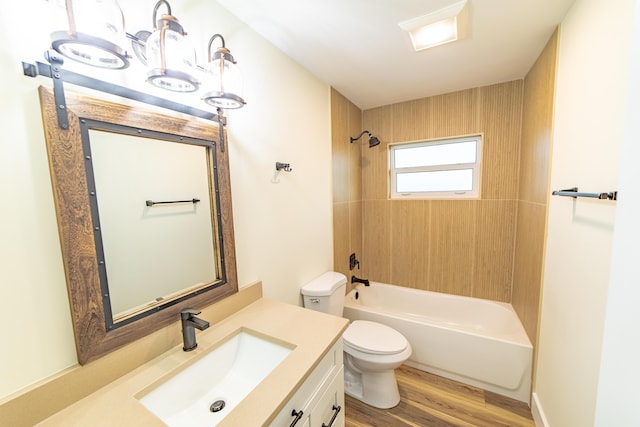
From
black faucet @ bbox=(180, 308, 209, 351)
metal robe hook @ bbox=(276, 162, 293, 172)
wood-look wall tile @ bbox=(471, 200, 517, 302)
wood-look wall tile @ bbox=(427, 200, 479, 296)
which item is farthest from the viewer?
wood-look wall tile @ bbox=(427, 200, 479, 296)

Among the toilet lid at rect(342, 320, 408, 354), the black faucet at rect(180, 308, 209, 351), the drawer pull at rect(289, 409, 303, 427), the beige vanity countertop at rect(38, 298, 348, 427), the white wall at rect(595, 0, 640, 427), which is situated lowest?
the toilet lid at rect(342, 320, 408, 354)

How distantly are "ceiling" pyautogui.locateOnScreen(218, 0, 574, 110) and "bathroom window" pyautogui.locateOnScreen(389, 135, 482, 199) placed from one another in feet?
1.82

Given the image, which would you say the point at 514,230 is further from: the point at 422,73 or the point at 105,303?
the point at 105,303

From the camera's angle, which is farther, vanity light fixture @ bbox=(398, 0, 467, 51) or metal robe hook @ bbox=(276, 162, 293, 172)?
metal robe hook @ bbox=(276, 162, 293, 172)

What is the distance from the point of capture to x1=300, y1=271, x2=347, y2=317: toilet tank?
5.89 feet

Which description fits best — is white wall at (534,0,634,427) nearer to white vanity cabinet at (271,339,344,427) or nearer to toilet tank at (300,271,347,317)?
white vanity cabinet at (271,339,344,427)

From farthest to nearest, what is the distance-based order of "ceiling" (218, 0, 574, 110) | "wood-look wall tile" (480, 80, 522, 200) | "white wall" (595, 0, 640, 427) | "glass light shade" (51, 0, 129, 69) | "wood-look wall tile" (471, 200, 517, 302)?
1. "wood-look wall tile" (471, 200, 517, 302)
2. "wood-look wall tile" (480, 80, 522, 200)
3. "ceiling" (218, 0, 574, 110)
4. "glass light shade" (51, 0, 129, 69)
5. "white wall" (595, 0, 640, 427)

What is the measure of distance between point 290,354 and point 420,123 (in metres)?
2.43

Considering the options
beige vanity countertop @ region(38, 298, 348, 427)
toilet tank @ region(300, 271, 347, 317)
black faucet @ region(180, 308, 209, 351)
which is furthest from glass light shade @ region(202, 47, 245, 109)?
toilet tank @ region(300, 271, 347, 317)

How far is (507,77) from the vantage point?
80.7 inches

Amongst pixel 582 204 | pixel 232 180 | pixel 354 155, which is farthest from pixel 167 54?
pixel 354 155

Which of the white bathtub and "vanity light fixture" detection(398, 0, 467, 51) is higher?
"vanity light fixture" detection(398, 0, 467, 51)

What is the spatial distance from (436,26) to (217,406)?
2.14 meters

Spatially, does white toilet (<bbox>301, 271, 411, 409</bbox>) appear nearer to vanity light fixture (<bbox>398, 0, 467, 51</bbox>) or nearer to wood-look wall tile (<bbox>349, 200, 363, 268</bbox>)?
wood-look wall tile (<bbox>349, 200, 363, 268</bbox>)
